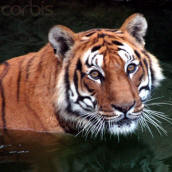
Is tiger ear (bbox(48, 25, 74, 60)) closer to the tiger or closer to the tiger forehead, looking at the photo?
the tiger

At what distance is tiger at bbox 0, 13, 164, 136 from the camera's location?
3.00 metres

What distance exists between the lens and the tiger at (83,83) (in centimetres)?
300

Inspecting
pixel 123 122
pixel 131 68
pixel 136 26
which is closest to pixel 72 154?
pixel 123 122

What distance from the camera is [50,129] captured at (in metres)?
3.37

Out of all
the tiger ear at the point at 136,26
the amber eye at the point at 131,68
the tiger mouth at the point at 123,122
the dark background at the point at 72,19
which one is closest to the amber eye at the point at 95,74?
the amber eye at the point at 131,68

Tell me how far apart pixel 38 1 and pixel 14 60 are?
18.5 ft

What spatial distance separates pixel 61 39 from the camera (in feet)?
10.3

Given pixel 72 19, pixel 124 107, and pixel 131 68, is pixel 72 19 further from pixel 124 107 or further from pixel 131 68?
pixel 124 107

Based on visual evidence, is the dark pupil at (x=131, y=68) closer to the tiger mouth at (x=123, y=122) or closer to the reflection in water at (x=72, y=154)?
the tiger mouth at (x=123, y=122)

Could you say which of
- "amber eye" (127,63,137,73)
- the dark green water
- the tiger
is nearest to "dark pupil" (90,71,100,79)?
the tiger

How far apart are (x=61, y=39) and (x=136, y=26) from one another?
607 mm

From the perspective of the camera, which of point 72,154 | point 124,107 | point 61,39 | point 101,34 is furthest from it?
point 72,154

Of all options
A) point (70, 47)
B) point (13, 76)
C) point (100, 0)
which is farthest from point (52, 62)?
point (100, 0)

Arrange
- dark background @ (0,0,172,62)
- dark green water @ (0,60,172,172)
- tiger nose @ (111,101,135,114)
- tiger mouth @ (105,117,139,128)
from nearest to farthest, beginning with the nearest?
1. tiger nose @ (111,101,135,114)
2. tiger mouth @ (105,117,139,128)
3. dark green water @ (0,60,172,172)
4. dark background @ (0,0,172,62)
